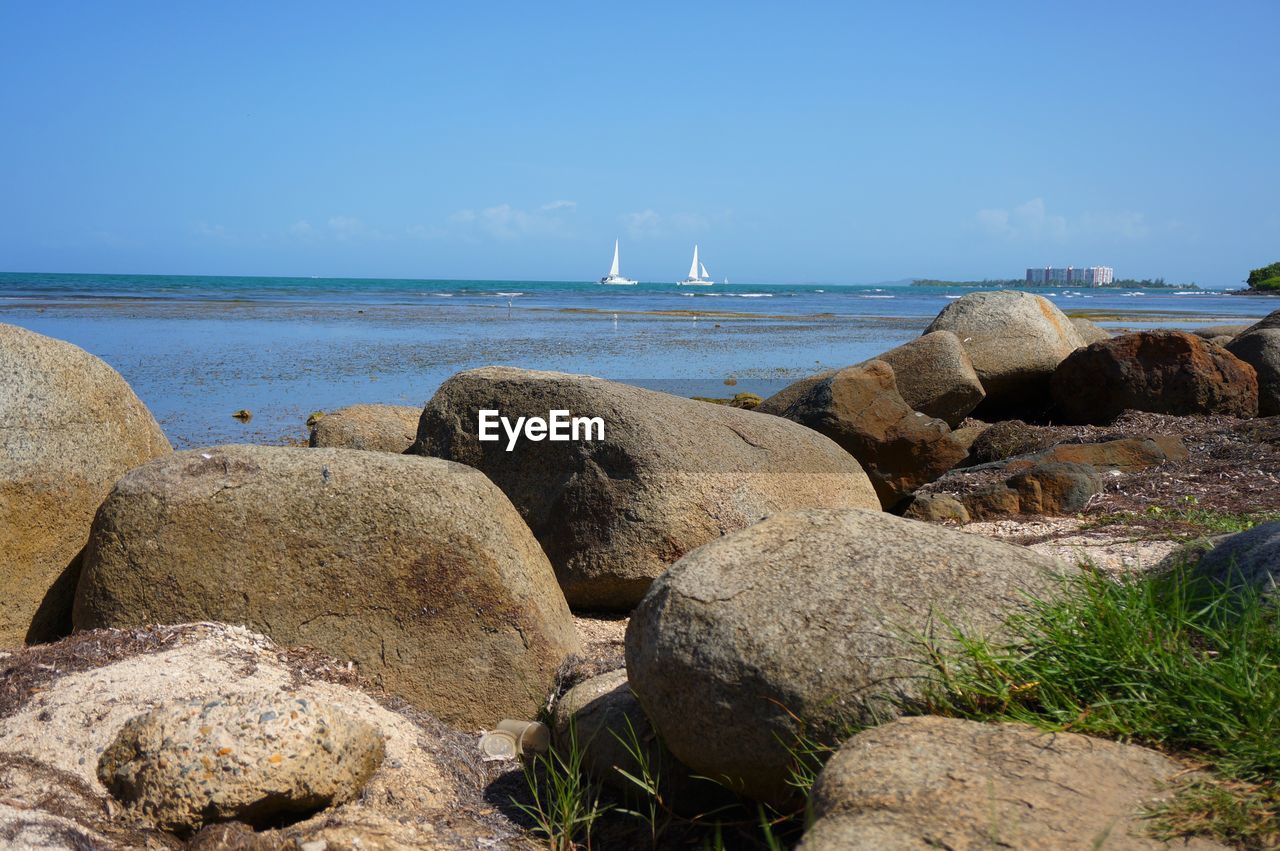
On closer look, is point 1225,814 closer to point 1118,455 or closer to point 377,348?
point 1118,455

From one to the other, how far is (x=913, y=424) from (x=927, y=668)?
7254 mm

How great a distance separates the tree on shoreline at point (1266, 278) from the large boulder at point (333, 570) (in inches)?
3359


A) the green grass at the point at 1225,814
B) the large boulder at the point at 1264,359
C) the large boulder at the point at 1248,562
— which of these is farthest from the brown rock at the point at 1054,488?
the green grass at the point at 1225,814

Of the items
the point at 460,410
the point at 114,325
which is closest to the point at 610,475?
the point at 460,410

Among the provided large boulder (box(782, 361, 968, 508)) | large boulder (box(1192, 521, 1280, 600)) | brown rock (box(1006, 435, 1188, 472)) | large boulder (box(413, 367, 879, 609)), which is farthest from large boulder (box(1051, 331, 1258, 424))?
large boulder (box(1192, 521, 1280, 600))

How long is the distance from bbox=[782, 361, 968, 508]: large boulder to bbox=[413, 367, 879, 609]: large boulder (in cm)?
315

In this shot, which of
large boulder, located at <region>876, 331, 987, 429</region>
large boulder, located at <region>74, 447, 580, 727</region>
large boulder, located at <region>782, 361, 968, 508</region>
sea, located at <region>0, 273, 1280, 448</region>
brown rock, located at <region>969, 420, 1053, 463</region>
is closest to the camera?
Answer: large boulder, located at <region>74, 447, 580, 727</region>

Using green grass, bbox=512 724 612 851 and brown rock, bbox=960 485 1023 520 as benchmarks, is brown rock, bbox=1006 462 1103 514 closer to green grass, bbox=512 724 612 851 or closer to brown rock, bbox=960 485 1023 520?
brown rock, bbox=960 485 1023 520

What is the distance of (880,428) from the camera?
10211 mm

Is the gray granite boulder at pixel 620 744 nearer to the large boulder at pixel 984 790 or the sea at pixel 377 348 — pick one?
the large boulder at pixel 984 790

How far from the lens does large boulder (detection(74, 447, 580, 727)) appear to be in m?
5.00

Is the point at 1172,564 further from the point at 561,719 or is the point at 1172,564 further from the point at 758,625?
the point at 561,719

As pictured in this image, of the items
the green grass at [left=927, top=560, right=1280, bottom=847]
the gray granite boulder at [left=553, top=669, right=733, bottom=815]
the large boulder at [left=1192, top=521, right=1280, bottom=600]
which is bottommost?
the gray granite boulder at [left=553, top=669, right=733, bottom=815]

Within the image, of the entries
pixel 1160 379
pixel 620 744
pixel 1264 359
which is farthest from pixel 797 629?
pixel 1264 359
